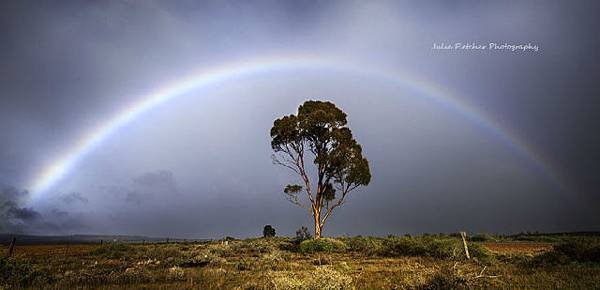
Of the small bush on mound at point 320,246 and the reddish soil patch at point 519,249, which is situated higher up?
the small bush on mound at point 320,246

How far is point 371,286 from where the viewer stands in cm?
904

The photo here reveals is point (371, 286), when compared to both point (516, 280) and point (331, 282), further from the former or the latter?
point (516, 280)

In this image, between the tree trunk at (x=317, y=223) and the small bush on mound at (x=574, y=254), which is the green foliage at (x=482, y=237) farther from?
the small bush on mound at (x=574, y=254)

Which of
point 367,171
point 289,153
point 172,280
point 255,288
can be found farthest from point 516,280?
point 289,153

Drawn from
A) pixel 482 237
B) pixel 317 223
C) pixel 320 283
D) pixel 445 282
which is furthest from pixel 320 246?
pixel 482 237

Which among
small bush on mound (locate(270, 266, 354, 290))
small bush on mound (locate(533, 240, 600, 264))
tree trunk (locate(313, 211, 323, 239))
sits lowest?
small bush on mound (locate(270, 266, 354, 290))

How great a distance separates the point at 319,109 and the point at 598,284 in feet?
89.4

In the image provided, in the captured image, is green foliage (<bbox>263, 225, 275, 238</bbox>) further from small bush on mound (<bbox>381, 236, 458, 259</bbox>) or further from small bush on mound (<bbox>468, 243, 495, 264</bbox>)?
small bush on mound (<bbox>468, 243, 495, 264</bbox>)

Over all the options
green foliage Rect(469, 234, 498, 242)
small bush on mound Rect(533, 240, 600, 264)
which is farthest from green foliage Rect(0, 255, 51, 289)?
green foliage Rect(469, 234, 498, 242)

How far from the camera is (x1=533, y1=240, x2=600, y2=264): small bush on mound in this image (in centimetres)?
1317

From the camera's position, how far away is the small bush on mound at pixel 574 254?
13172mm

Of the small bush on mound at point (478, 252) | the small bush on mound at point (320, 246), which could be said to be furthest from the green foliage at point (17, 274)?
the small bush on mound at point (478, 252)

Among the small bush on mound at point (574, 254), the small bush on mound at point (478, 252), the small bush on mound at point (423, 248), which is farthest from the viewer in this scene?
the small bush on mound at point (423, 248)

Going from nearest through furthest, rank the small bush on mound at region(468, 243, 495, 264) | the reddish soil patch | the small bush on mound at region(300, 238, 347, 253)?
1. the small bush on mound at region(468, 243, 495, 264)
2. the reddish soil patch
3. the small bush on mound at region(300, 238, 347, 253)
